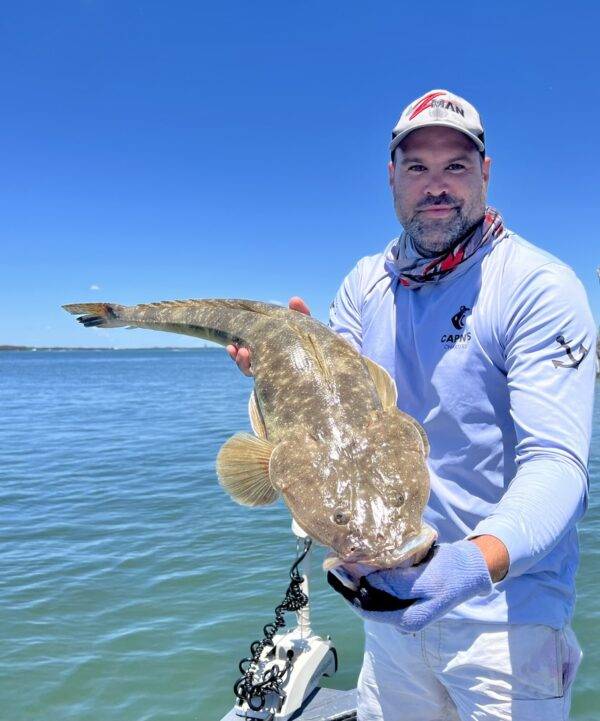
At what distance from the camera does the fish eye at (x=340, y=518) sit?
7.38 feet

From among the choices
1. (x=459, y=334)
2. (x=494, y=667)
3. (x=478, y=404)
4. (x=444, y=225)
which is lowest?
(x=494, y=667)

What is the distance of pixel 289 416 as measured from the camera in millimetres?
2930

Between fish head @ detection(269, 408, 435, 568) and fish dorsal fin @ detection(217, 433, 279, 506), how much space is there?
84 millimetres

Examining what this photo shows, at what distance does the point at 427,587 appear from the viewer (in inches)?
81.3

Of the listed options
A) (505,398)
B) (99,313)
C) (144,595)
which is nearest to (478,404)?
(505,398)

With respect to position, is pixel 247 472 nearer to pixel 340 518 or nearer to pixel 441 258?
pixel 340 518

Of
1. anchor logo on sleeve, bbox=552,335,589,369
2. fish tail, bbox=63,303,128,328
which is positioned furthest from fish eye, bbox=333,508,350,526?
fish tail, bbox=63,303,128,328

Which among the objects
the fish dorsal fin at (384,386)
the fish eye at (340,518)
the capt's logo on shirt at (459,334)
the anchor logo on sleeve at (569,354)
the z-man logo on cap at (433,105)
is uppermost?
the z-man logo on cap at (433,105)

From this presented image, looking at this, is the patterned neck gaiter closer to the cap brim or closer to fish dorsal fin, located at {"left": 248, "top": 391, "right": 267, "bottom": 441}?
the cap brim

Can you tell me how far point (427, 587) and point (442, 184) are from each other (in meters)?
1.83

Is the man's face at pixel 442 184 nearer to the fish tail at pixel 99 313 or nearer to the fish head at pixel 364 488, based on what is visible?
the fish head at pixel 364 488

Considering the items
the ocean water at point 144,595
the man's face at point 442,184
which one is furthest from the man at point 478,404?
the ocean water at point 144,595

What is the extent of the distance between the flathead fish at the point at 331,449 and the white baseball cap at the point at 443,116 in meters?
1.07

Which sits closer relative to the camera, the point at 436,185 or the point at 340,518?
the point at 340,518
